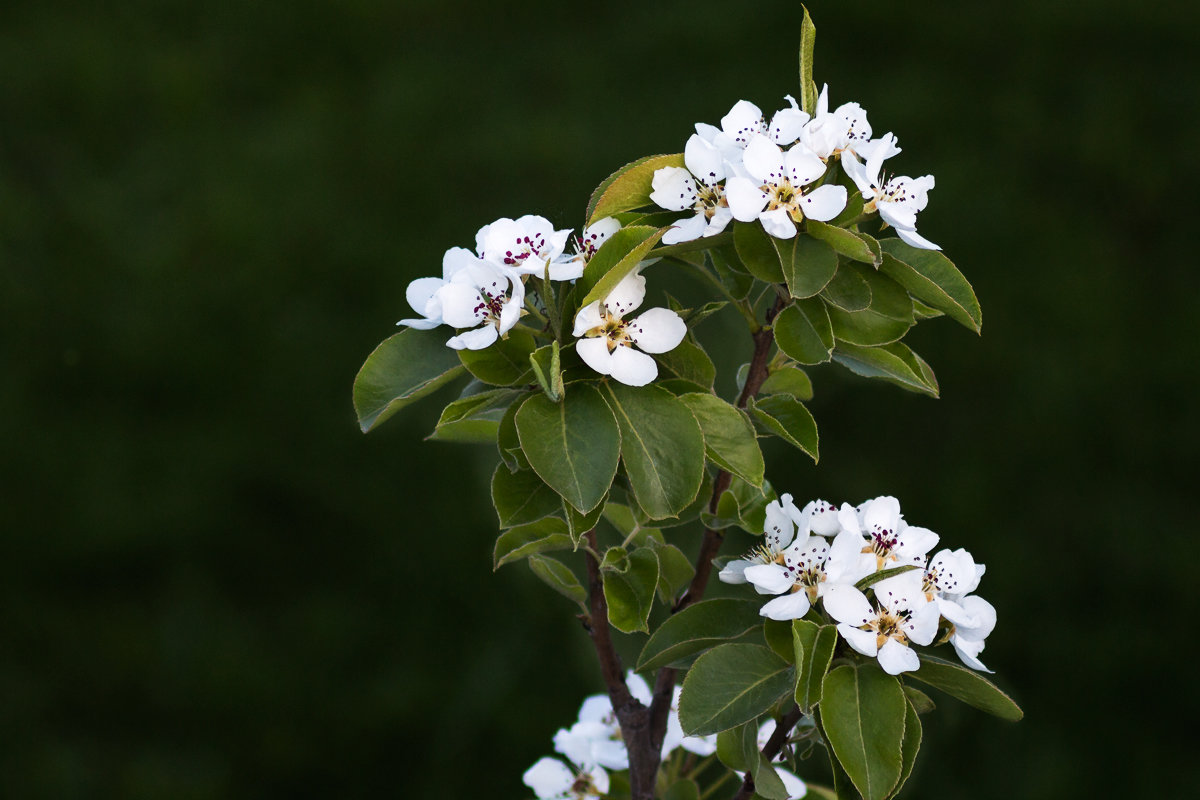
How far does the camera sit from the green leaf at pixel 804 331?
83 centimetres

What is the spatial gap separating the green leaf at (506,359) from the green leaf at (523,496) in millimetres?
64

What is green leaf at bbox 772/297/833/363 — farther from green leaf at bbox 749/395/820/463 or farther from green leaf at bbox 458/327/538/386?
green leaf at bbox 458/327/538/386

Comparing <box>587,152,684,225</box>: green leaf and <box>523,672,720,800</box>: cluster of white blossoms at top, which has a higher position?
<box>587,152,684,225</box>: green leaf

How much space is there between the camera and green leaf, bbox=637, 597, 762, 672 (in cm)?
91

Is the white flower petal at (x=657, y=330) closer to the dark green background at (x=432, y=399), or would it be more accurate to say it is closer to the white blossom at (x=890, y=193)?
the white blossom at (x=890, y=193)

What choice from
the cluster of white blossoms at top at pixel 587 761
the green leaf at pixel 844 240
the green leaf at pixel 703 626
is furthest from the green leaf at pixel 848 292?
the cluster of white blossoms at top at pixel 587 761

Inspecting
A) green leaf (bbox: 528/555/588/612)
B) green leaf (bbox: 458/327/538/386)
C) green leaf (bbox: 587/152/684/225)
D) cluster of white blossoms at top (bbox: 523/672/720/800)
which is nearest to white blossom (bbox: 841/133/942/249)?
green leaf (bbox: 587/152/684/225)

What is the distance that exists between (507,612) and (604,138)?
1004mm

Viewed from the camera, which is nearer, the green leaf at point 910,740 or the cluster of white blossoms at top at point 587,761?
the green leaf at point 910,740

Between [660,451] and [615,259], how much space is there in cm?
12

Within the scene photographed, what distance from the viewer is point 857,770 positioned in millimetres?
780

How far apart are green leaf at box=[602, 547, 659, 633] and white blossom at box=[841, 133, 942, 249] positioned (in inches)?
10.8

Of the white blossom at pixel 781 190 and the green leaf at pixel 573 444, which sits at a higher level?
the white blossom at pixel 781 190

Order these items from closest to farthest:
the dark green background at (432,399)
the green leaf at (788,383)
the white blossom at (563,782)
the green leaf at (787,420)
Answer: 1. the green leaf at (787,420)
2. the green leaf at (788,383)
3. the white blossom at (563,782)
4. the dark green background at (432,399)
